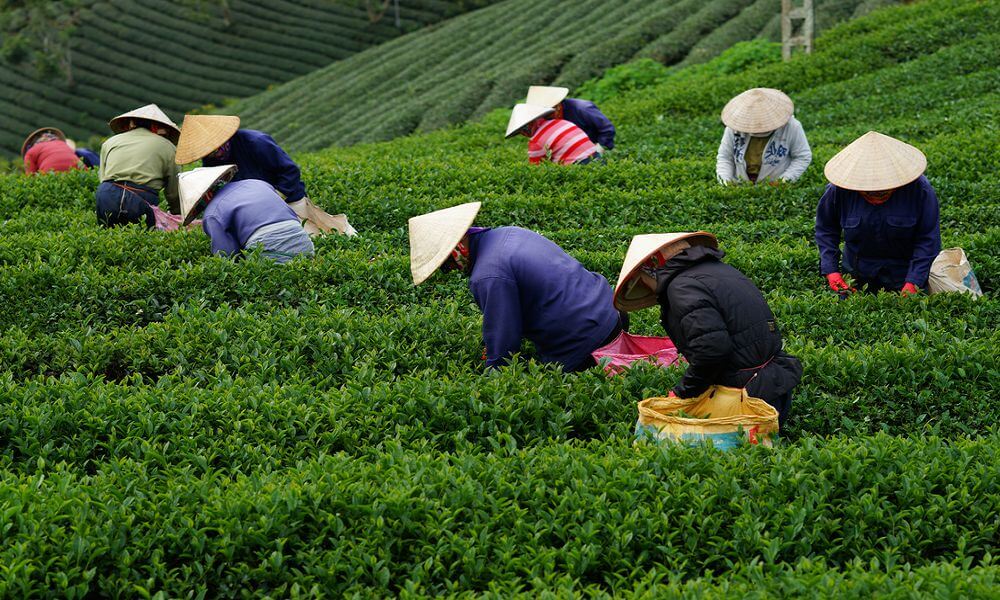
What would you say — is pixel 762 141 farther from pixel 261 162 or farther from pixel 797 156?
pixel 261 162

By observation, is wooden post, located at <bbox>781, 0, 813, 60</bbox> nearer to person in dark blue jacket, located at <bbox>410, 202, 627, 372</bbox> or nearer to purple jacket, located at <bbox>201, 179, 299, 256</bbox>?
purple jacket, located at <bbox>201, 179, 299, 256</bbox>

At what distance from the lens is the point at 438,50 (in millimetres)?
38188

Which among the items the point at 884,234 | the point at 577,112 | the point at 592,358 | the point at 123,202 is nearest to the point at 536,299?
the point at 592,358

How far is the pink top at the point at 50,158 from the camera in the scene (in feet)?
42.8

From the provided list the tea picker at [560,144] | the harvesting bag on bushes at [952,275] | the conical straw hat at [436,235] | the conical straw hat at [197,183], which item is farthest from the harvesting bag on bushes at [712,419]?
the tea picker at [560,144]

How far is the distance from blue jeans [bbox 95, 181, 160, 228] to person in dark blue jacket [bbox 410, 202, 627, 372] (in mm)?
4467

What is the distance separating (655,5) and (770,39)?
9531mm

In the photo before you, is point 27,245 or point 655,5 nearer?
point 27,245

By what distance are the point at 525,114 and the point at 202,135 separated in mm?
3703

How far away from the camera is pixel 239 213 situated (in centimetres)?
823

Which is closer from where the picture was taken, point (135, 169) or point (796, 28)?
point (135, 169)

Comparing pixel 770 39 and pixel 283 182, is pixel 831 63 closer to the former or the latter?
pixel 770 39

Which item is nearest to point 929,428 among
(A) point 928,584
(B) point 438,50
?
(A) point 928,584

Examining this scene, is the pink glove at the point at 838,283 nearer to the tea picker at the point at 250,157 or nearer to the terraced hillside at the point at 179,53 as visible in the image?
the tea picker at the point at 250,157
